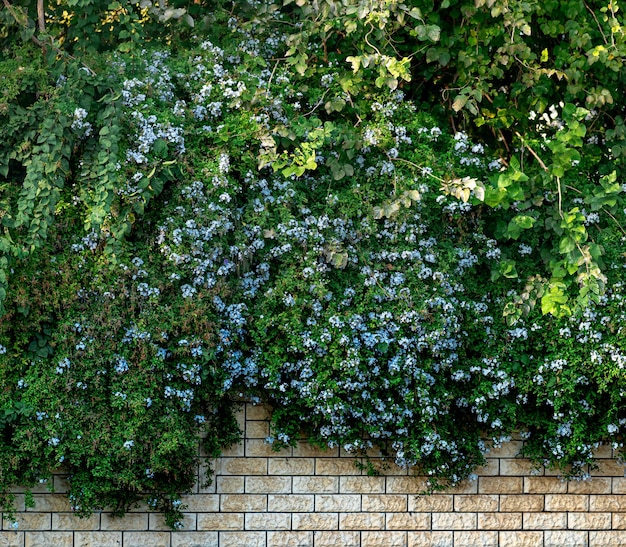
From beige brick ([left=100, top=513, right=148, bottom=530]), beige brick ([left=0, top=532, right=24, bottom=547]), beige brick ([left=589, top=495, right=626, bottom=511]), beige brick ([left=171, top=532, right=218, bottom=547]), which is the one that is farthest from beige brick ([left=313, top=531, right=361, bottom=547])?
beige brick ([left=0, top=532, right=24, bottom=547])

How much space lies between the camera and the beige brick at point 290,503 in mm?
6043

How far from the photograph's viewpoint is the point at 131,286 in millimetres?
5641

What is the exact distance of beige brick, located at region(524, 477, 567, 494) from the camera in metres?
6.29

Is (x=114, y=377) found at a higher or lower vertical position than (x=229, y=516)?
higher

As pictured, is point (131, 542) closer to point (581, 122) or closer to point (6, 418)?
point (6, 418)

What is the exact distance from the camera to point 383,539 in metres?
6.13

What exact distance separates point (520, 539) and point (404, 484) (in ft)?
2.76

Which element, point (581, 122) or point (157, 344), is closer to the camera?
point (157, 344)

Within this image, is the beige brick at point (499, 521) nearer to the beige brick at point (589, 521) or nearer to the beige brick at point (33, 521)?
the beige brick at point (589, 521)

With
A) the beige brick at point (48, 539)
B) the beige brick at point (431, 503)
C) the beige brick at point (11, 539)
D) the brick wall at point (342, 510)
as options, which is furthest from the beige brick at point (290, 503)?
the beige brick at point (11, 539)

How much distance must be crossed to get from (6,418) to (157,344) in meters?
0.91

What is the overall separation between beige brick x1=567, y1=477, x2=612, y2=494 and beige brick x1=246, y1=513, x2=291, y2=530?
1.81 meters

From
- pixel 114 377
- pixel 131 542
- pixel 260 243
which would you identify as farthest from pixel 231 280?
pixel 131 542

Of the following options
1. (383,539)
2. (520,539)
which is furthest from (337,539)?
(520,539)
